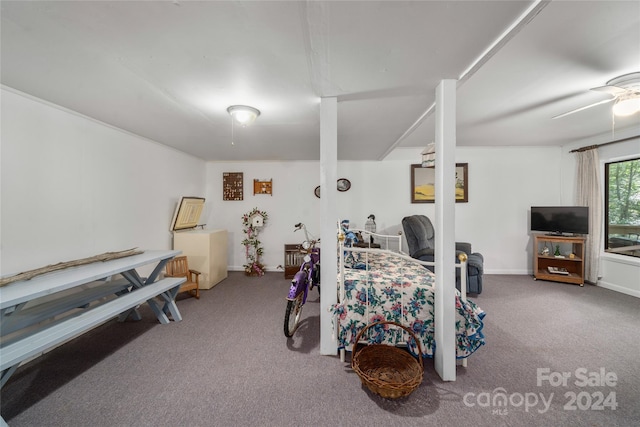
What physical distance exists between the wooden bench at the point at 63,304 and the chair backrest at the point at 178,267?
638mm

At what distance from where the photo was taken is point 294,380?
68.5 inches

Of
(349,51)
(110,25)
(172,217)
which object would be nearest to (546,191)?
(349,51)

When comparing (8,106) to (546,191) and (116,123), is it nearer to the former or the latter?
(116,123)

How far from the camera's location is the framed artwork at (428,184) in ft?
14.4

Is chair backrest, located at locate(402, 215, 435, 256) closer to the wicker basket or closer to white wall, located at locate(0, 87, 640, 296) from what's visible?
white wall, located at locate(0, 87, 640, 296)

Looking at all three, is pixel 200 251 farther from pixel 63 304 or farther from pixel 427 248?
pixel 427 248

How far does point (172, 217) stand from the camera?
148 inches

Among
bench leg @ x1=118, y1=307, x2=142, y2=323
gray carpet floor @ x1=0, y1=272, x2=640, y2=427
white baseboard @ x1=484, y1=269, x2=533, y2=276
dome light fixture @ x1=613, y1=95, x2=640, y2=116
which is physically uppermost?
dome light fixture @ x1=613, y1=95, x2=640, y2=116

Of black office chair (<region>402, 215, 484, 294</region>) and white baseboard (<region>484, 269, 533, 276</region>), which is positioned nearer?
black office chair (<region>402, 215, 484, 294</region>)

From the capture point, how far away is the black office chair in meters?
3.26

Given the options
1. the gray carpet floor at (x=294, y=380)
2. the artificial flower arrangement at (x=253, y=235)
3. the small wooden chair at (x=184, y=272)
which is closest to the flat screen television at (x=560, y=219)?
the gray carpet floor at (x=294, y=380)

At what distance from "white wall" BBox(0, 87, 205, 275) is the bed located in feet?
9.03

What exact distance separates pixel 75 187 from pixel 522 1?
12.5 feet

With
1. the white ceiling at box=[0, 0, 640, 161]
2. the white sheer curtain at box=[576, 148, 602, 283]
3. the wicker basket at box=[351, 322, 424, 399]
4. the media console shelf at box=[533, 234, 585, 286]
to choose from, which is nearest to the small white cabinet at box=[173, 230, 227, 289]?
the white ceiling at box=[0, 0, 640, 161]
